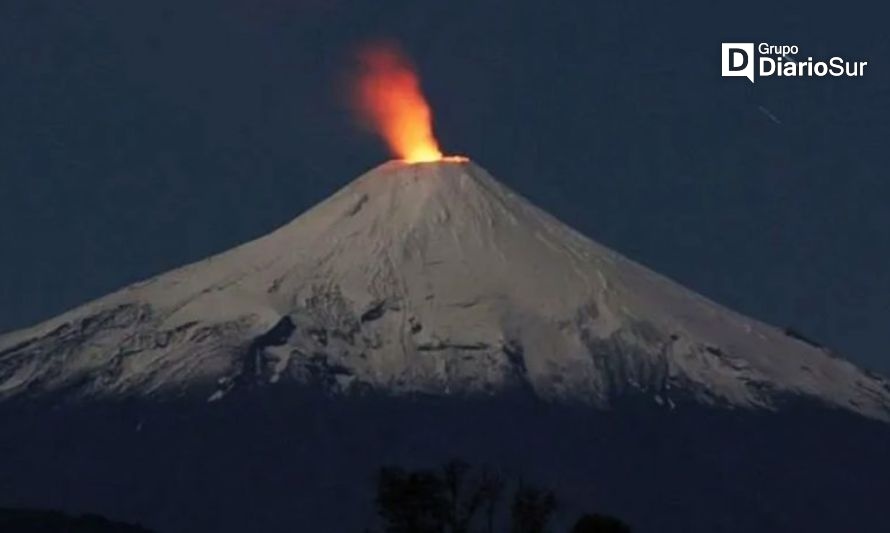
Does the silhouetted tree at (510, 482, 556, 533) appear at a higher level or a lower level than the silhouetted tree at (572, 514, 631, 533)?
higher

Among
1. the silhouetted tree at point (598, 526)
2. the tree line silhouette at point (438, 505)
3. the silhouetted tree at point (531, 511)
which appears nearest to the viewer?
the silhouetted tree at point (598, 526)

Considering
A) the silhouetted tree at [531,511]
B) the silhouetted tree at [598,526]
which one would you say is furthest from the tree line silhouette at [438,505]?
the silhouetted tree at [598,526]

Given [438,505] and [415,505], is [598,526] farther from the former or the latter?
[415,505]

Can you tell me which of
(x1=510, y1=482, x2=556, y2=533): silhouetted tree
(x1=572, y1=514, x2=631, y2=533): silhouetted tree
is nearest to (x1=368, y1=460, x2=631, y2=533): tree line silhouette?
(x1=510, y1=482, x2=556, y2=533): silhouetted tree

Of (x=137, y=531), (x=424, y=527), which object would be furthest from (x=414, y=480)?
(x=137, y=531)

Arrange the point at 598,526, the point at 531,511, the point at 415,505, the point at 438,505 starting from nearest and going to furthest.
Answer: the point at 598,526, the point at 531,511, the point at 415,505, the point at 438,505

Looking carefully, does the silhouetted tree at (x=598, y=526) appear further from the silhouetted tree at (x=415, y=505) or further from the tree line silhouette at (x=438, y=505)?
the silhouetted tree at (x=415, y=505)

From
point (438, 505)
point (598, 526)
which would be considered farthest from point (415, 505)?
point (598, 526)

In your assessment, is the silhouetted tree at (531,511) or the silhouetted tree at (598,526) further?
the silhouetted tree at (531,511)

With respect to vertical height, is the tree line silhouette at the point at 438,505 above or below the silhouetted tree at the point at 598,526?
above

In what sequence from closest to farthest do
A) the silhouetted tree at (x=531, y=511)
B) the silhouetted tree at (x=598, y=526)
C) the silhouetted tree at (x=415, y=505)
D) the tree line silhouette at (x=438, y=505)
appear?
the silhouetted tree at (x=598, y=526)
the silhouetted tree at (x=531, y=511)
the tree line silhouette at (x=438, y=505)
the silhouetted tree at (x=415, y=505)

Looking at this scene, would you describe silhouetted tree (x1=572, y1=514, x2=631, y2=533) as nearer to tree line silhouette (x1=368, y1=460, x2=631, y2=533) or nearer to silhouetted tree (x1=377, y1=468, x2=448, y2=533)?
tree line silhouette (x1=368, y1=460, x2=631, y2=533)
